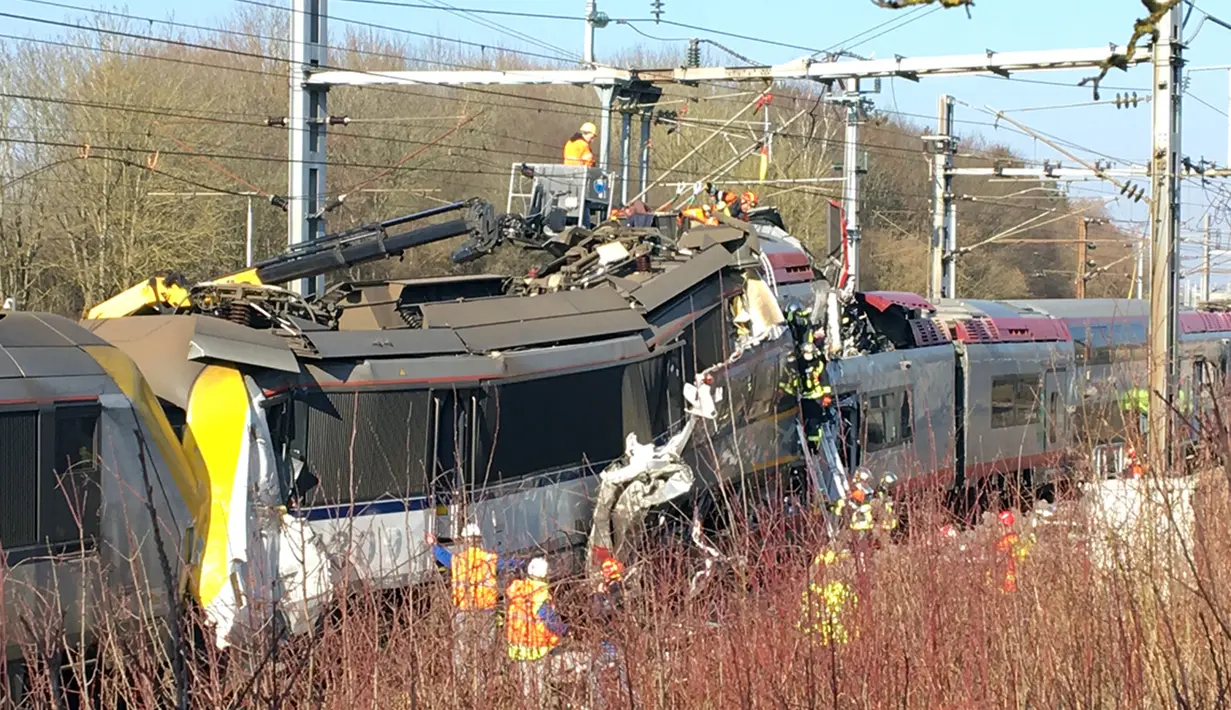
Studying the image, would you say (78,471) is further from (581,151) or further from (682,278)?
(581,151)

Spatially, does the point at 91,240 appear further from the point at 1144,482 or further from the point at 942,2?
the point at 942,2

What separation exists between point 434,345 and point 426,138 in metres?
25.8

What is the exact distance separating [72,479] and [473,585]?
2.80 meters

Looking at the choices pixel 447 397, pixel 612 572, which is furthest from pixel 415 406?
pixel 612 572

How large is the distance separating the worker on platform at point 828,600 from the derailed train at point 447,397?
1150 mm

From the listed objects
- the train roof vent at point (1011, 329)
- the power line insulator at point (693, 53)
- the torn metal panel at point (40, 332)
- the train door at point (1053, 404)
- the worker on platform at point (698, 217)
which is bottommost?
the train door at point (1053, 404)

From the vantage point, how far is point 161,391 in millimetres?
8062

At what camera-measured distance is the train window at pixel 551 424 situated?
9148 mm

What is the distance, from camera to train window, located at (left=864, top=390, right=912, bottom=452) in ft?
48.0

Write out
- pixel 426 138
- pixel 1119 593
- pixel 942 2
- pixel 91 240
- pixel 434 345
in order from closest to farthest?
pixel 942 2 < pixel 1119 593 < pixel 434 345 < pixel 91 240 < pixel 426 138

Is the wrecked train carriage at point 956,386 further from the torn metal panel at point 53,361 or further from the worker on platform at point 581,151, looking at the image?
the torn metal panel at point 53,361

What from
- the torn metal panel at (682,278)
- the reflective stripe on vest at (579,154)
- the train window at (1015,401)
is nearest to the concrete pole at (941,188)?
the train window at (1015,401)

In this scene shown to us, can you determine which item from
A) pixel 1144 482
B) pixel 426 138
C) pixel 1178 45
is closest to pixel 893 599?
pixel 1144 482

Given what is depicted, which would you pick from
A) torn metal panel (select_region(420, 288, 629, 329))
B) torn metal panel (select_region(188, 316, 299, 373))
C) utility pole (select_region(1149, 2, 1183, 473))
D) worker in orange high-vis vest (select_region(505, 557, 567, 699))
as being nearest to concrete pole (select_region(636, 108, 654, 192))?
utility pole (select_region(1149, 2, 1183, 473))
